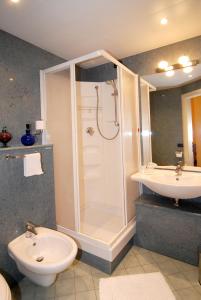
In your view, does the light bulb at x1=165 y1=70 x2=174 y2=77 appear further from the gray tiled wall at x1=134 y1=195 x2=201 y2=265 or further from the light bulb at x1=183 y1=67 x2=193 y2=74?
the gray tiled wall at x1=134 y1=195 x2=201 y2=265

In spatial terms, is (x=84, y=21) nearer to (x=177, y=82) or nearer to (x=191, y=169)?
(x=177, y=82)

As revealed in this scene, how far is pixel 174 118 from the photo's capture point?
7.58 ft

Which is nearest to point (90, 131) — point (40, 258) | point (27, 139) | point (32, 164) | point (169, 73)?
point (27, 139)

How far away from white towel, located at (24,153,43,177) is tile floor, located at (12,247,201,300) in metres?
1.06

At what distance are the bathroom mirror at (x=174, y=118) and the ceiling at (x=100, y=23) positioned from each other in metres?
0.46

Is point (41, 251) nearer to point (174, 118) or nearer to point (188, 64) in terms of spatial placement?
point (174, 118)

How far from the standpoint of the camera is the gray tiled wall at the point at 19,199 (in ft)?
5.62

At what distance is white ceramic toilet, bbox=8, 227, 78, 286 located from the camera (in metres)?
1.51

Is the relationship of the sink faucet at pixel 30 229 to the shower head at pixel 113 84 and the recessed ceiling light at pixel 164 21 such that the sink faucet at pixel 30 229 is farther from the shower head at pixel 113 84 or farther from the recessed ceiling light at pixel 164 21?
the recessed ceiling light at pixel 164 21

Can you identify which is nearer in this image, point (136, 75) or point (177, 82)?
point (177, 82)

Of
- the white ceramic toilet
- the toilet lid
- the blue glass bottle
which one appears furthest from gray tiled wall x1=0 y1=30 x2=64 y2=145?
the toilet lid

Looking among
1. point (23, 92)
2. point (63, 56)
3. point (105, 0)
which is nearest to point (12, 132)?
point (23, 92)

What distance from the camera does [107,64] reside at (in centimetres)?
278

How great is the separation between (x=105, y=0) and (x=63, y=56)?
44.0 inches
